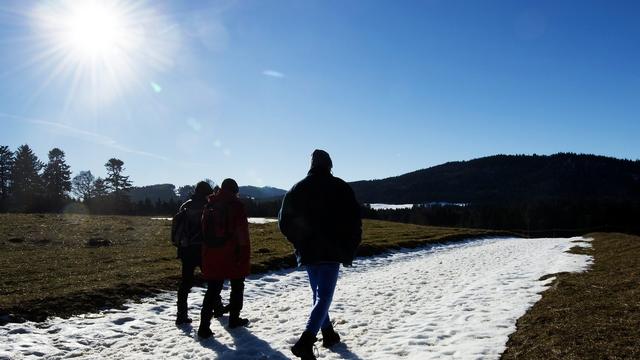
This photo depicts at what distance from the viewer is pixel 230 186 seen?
8.55 metres

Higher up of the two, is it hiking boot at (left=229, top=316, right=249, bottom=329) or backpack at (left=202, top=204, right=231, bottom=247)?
backpack at (left=202, top=204, right=231, bottom=247)

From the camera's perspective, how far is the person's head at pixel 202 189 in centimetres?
952

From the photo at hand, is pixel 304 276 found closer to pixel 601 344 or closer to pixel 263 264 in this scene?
pixel 263 264

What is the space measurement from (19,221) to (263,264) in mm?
33690

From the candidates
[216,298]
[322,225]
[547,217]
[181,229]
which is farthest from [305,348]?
[547,217]

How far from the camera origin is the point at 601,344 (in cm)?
610

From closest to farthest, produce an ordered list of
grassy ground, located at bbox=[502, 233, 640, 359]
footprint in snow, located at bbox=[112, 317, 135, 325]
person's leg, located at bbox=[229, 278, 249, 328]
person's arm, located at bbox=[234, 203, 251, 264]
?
1. grassy ground, located at bbox=[502, 233, 640, 359]
2. person's arm, located at bbox=[234, 203, 251, 264]
3. person's leg, located at bbox=[229, 278, 249, 328]
4. footprint in snow, located at bbox=[112, 317, 135, 325]

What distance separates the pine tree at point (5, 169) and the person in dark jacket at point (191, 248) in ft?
313

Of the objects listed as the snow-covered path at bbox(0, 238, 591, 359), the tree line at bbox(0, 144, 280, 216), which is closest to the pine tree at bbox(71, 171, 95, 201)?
the tree line at bbox(0, 144, 280, 216)

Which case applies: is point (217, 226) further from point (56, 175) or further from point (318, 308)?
point (56, 175)

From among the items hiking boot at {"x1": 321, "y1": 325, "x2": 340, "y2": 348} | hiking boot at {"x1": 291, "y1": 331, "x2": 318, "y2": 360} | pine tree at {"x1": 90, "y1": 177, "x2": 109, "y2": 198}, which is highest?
pine tree at {"x1": 90, "y1": 177, "x2": 109, "y2": 198}

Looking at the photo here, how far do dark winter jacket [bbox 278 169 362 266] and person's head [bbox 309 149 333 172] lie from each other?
0.13 metres

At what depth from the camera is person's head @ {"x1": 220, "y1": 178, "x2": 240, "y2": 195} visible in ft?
28.0

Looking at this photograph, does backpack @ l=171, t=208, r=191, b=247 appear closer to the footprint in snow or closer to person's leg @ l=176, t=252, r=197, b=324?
person's leg @ l=176, t=252, r=197, b=324
